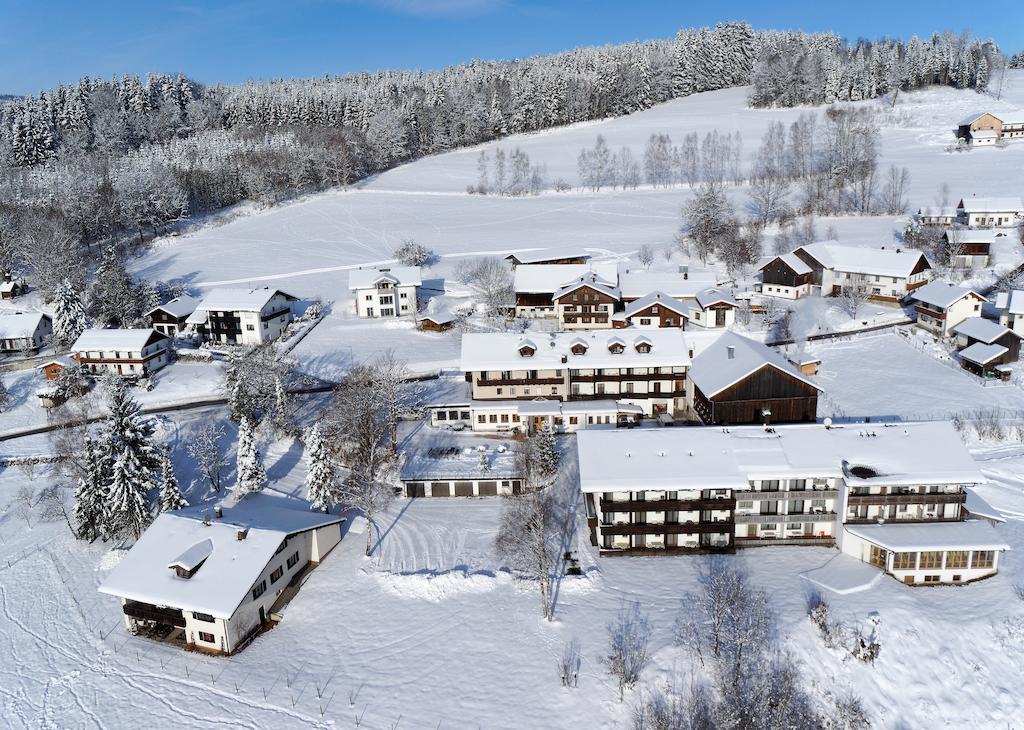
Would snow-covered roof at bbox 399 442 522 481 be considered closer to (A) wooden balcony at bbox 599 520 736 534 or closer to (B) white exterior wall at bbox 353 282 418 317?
(A) wooden balcony at bbox 599 520 736 534

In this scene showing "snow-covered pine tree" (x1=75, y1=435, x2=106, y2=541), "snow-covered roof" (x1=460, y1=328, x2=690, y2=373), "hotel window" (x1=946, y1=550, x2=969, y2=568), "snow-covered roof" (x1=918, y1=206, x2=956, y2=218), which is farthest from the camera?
"snow-covered roof" (x1=918, y1=206, x2=956, y2=218)

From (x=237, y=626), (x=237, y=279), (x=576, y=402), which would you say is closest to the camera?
(x=237, y=626)

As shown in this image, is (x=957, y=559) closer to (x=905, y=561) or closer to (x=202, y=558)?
(x=905, y=561)

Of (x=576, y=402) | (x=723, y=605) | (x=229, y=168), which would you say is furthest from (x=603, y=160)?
(x=723, y=605)

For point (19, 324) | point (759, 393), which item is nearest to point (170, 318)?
point (19, 324)

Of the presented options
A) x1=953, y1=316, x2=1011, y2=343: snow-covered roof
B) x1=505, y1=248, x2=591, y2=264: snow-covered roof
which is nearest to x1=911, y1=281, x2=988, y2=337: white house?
x1=953, y1=316, x2=1011, y2=343: snow-covered roof

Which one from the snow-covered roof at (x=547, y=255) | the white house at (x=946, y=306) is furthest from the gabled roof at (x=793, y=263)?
the snow-covered roof at (x=547, y=255)

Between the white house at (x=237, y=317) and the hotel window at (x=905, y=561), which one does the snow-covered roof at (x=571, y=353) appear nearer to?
the hotel window at (x=905, y=561)

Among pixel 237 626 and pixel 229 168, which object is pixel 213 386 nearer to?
pixel 237 626
